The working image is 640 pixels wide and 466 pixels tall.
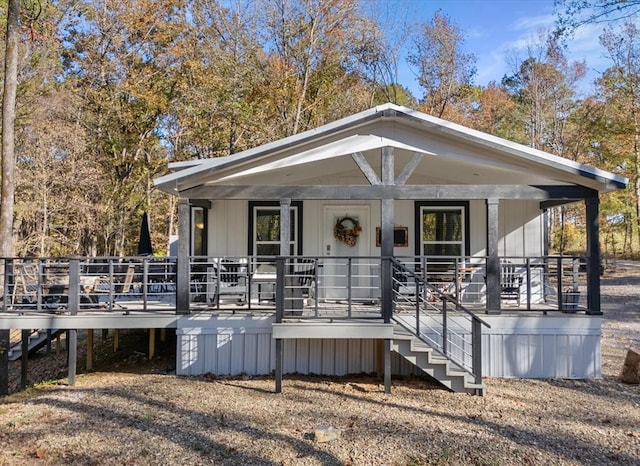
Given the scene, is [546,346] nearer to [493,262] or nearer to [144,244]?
[493,262]

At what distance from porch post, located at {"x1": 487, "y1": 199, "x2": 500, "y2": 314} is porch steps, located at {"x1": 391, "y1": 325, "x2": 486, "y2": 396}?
53.2 inches

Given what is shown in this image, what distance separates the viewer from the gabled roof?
732cm

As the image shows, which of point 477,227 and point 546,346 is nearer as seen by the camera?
point 546,346

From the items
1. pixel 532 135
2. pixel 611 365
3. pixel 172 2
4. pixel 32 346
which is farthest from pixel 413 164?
pixel 532 135

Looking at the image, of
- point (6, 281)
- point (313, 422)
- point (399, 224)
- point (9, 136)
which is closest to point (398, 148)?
point (399, 224)

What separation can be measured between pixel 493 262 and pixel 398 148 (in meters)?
2.45

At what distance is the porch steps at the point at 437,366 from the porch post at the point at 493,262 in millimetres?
1350

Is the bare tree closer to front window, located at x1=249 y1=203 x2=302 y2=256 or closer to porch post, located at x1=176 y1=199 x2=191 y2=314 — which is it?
front window, located at x1=249 y1=203 x2=302 y2=256

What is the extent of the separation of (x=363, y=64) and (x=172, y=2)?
361 inches

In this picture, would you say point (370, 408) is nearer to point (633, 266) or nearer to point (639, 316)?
point (639, 316)

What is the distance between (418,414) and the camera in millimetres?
5898

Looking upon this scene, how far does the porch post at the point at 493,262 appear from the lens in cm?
745

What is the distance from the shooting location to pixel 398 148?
771cm

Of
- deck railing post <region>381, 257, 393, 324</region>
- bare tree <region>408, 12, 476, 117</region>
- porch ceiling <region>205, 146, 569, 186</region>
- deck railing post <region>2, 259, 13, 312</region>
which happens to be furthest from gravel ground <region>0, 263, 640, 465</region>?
bare tree <region>408, 12, 476, 117</region>
